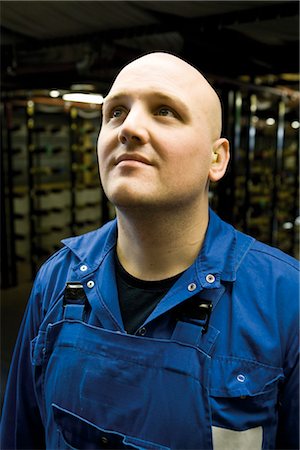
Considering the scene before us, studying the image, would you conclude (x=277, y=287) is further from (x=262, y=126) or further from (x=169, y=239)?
(x=262, y=126)

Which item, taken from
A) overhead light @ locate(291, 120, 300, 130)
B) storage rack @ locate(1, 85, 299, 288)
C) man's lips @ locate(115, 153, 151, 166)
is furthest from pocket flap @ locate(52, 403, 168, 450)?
overhead light @ locate(291, 120, 300, 130)

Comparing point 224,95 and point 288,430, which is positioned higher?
point 224,95

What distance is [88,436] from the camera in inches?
46.1

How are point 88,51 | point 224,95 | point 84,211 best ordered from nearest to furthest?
point 88,51 → point 224,95 → point 84,211

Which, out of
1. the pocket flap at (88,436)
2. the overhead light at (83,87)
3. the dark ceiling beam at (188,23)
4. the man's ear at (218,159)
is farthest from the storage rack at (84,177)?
the pocket flap at (88,436)

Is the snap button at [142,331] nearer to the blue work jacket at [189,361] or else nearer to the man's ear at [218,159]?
the blue work jacket at [189,361]

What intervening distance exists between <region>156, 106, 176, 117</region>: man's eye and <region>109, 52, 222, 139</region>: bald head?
0.05 m

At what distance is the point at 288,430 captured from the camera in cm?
121

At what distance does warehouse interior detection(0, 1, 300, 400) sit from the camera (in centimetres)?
248

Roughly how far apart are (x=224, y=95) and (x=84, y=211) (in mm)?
3662

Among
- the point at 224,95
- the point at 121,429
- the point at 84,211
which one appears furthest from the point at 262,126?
the point at 121,429

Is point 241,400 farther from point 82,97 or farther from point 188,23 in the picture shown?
point 82,97

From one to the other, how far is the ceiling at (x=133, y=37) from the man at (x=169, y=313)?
1319 mm

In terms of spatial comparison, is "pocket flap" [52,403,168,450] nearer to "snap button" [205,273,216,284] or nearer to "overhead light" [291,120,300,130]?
"snap button" [205,273,216,284]
